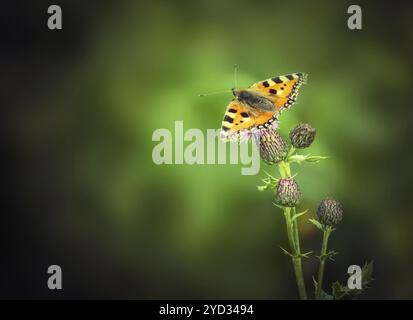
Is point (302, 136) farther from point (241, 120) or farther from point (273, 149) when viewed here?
point (241, 120)

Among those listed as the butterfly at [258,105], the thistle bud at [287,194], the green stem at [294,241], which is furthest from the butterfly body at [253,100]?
the thistle bud at [287,194]

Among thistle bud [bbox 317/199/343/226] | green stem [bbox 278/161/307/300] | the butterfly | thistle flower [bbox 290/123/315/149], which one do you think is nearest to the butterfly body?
the butterfly

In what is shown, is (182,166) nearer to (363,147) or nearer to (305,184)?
(305,184)

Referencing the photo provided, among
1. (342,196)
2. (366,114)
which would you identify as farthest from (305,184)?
(366,114)

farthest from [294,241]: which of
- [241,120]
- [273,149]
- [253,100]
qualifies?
[253,100]

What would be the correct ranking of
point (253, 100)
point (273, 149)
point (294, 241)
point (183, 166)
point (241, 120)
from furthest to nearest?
point (183, 166), point (253, 100), point (241, 120), point (273, 149), point (294, 241)

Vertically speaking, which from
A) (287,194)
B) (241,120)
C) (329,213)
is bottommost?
(329,213)
